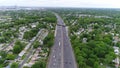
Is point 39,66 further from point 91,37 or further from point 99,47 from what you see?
point 91,37

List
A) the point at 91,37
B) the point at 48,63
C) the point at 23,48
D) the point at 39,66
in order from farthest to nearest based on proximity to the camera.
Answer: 1. the point at 91,37
2. the point at 23,48
3. the point at 48,63
4. the point at 39,66

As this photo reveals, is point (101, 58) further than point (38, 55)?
No

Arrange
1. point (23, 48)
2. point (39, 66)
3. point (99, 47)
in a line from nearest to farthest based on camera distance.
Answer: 1. point (39, 66)
2. point (99, 47)
3. point (23, 48)

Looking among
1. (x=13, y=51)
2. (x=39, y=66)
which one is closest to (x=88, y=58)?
(x=39, y=66)

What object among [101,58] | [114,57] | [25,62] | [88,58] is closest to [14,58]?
[25,62]

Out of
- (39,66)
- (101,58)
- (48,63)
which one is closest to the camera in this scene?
(39,66)

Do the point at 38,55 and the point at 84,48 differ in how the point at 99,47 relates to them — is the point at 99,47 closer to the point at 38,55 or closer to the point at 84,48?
the point at 84,48

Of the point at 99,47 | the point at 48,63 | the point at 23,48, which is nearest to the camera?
the point at 48,63

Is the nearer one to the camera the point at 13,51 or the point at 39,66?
the point at 39,66
